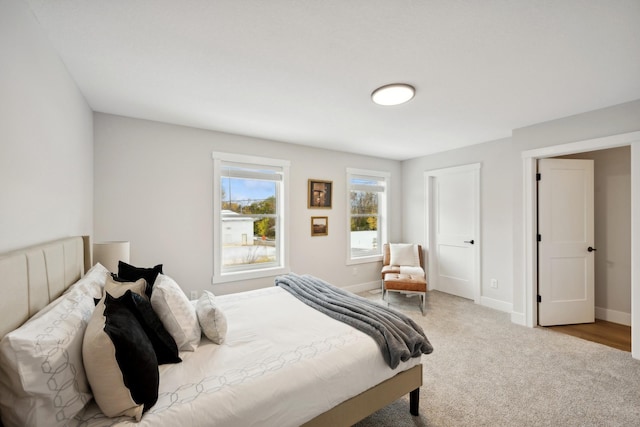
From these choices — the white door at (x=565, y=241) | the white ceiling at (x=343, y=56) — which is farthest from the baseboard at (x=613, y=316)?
the white ceiling at (x=343, y=56)

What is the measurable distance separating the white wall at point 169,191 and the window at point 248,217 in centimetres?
11

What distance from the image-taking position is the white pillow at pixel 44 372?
2.74 ft

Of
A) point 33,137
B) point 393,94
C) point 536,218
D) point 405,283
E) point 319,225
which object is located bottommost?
→ point 405,283

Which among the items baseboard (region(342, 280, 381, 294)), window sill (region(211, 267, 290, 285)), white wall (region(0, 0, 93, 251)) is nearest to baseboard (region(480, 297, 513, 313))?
baseboard (region(342, 280, 381, 294))

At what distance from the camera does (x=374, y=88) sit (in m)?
2.33

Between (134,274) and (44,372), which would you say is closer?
(44,372)

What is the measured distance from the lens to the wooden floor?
2873mm

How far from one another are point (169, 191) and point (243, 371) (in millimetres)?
2562

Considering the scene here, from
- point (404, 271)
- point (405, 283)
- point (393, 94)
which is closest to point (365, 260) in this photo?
point (404, 271)

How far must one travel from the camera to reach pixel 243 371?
137 centimetres

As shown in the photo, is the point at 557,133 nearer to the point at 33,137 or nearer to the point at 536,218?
the point at 536,218

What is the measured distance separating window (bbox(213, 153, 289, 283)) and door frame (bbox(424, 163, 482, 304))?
8.68 ft

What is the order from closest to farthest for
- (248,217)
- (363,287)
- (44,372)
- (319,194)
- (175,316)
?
(44,372) < (175,316) < (248,217) < (319,194) < (363,287)

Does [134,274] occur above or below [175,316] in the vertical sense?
above
